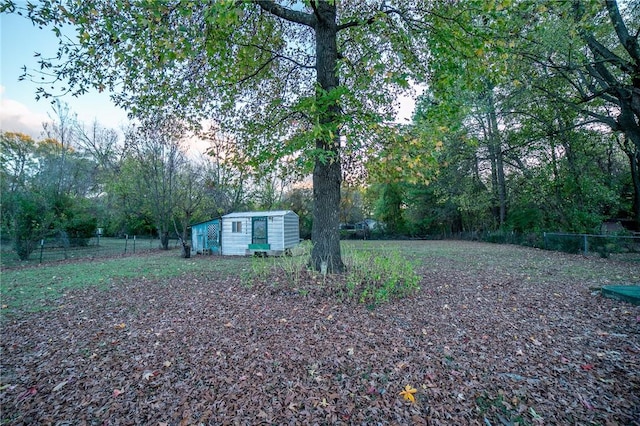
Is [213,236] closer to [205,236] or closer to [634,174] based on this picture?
[205,236]

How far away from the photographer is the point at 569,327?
11.5 ft

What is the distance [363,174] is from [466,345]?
407cm

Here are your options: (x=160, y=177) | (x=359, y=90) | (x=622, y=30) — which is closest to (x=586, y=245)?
(x=622, y=30)

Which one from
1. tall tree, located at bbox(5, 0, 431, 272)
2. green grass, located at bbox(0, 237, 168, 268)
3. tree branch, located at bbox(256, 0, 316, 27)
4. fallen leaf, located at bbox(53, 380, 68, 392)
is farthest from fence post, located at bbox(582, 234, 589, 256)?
green grass, located at bbox(0, 237, 168, 268)

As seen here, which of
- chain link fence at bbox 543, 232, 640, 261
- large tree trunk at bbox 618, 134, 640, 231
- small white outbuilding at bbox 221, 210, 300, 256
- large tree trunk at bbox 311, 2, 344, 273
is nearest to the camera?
large tree trunk at bbox 311, 2, 344, 273

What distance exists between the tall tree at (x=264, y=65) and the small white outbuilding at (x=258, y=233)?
7.74m

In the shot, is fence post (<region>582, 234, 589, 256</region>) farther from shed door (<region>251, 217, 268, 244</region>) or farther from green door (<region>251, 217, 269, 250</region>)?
shed door (<region>251, 217, 268, 244</region>)

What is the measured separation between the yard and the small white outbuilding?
8.77 m

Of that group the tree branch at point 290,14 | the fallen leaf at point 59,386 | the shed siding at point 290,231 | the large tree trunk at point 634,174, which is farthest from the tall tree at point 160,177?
the large tree trunk at point 634,174

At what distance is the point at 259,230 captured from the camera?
14016 millimetres

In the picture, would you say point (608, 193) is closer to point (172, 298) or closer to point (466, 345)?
point (466, 345)

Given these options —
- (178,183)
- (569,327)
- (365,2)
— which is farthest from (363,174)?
(178,183)

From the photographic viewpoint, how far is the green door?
1390cm

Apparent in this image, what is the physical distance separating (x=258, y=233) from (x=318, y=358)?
11.7 metres
